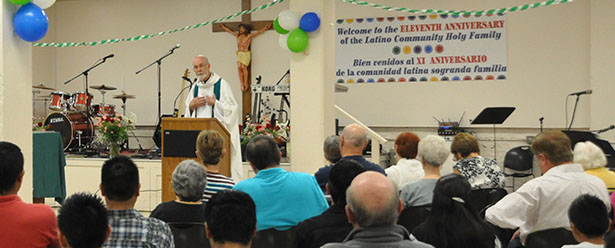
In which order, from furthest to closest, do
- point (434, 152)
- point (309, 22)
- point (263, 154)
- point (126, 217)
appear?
point (309, 22) → point (434, 152) → point (263, 154) → point (126, 217)

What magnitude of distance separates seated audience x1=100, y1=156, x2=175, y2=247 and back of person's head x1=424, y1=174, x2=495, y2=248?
1.07m

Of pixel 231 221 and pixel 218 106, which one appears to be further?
pixel 218 106

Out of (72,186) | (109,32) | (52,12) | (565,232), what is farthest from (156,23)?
(565,232)

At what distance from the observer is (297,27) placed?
20.8 ft

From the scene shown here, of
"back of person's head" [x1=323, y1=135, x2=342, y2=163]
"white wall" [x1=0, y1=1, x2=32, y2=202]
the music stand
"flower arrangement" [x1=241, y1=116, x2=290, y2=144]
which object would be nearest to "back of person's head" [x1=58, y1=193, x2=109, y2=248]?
"back of person's head" [x1=323, y1=135, x2=342, y2=163]

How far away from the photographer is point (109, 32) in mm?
12172

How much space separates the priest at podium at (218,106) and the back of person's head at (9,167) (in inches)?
148

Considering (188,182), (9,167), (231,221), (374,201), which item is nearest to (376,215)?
(374,201)

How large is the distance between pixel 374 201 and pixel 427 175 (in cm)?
199

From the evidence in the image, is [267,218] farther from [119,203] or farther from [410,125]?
[410,125]

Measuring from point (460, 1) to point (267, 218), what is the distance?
25.8ft

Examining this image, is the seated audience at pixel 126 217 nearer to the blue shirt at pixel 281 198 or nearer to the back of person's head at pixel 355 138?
the blue shirt at pixel 281 198

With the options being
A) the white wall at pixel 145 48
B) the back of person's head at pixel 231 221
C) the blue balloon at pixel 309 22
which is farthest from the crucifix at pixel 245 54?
the back of person's head at pixel 231 221

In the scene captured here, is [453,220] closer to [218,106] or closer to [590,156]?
[590,156]
